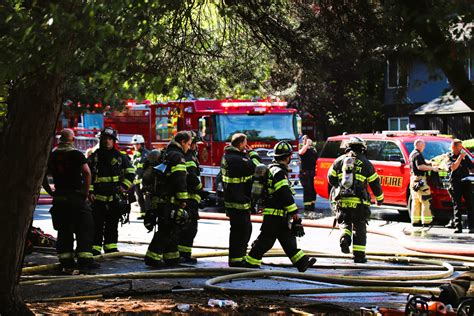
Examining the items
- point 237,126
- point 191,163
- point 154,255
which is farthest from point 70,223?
point 237,126

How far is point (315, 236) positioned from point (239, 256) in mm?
4798

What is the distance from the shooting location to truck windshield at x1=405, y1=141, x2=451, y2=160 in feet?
58.4

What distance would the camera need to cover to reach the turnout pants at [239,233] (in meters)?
11.1

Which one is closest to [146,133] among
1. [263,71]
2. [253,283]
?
[263,71]

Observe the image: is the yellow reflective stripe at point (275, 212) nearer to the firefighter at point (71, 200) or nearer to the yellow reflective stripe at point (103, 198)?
the firefighter at point (71, 200)

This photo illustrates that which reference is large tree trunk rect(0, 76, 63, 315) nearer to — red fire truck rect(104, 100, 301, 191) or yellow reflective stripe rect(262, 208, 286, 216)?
yellow reflective stripe rect(262, 208, 286, 216)

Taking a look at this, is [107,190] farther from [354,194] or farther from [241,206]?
[354,194]

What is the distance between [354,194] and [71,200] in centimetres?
364

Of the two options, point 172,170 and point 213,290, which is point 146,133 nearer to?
point 172,170

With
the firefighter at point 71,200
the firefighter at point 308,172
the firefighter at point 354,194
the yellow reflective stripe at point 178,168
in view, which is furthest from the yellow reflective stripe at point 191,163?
the firefighter at point 308,172

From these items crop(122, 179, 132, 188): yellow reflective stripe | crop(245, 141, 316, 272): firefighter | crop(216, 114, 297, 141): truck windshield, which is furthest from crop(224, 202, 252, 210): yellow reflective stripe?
crop(216, 114, 297, 141): truck windshield

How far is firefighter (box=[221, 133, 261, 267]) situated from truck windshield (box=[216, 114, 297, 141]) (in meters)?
10.7

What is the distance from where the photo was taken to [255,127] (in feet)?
72.3

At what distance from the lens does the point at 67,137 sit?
438 inches
